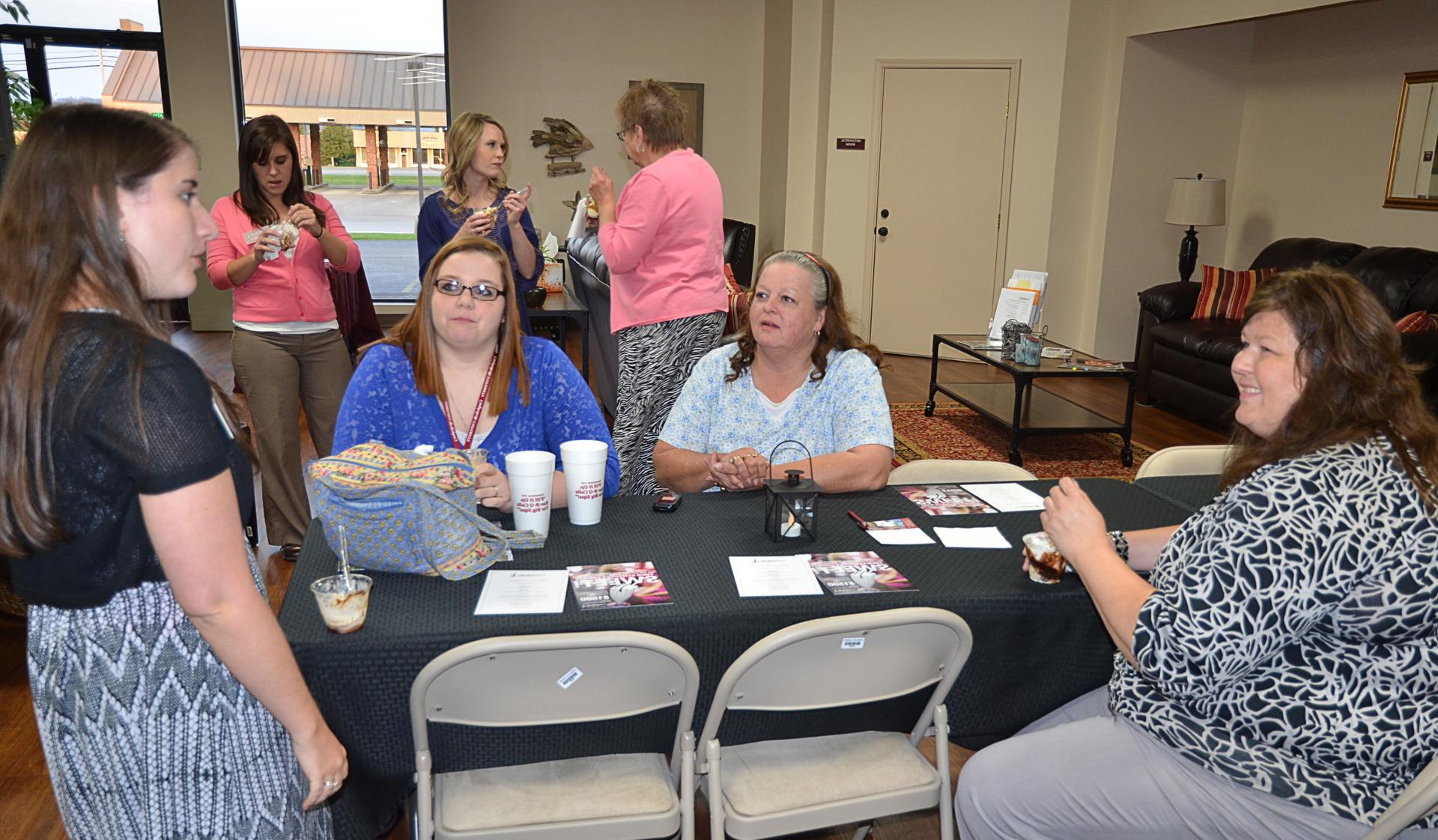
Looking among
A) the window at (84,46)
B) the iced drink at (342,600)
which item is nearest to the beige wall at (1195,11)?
the iced drink at (342,600)

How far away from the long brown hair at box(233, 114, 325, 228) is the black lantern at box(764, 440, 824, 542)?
6.78 ft

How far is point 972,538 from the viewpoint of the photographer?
1.95m

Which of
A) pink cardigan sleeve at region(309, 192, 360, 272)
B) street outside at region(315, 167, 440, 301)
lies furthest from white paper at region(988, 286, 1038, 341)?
street outside at region(315, 167, 440, 301)

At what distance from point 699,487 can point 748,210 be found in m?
6.48

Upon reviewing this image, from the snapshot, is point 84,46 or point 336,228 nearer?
point 336,228

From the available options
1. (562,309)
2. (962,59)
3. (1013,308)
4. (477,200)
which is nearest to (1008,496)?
(477,200)

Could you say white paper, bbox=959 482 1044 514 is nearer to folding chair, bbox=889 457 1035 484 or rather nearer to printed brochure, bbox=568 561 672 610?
folding chair, bbox=889 457 1035 484

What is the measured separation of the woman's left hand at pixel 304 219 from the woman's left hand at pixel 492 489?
164 cm

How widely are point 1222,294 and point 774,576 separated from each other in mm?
5359

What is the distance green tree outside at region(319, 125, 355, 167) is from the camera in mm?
8250

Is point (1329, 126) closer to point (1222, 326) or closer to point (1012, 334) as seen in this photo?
point (1222, 326)

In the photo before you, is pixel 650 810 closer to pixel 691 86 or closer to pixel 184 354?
pixel 184 354

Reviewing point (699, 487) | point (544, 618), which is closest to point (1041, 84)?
point (699, 487)

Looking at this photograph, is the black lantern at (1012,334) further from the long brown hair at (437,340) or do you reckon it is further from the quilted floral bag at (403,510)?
the quilted floral bag at (403,510)
